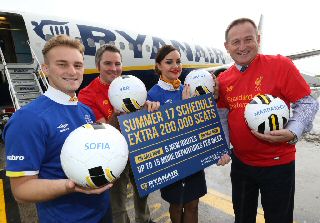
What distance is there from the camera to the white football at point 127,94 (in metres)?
2.80

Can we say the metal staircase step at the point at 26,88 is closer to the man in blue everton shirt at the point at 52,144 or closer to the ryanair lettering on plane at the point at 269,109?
the man in blue everton shirt at the point at 52,144

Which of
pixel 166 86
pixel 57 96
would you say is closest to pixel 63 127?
pixel 57 96

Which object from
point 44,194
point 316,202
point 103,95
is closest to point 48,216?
point 44,194

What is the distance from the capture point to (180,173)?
287cm

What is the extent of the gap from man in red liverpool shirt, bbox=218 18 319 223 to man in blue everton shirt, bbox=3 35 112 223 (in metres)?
1.56

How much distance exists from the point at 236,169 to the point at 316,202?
8.33 feet

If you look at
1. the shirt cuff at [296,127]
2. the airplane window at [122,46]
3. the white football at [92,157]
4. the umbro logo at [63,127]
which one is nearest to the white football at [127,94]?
the umbro logo at [63,127]

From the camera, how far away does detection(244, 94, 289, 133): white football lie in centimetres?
231

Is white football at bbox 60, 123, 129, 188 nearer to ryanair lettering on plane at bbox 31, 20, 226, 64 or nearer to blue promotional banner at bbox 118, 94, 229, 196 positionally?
blue promotional banner at bbox 118, 94, 229, 196

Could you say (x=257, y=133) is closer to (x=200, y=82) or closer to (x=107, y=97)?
(x=200, y=82)

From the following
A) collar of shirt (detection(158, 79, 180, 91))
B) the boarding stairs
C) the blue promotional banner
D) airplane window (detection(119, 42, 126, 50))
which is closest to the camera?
Answer: the blue promotional banner

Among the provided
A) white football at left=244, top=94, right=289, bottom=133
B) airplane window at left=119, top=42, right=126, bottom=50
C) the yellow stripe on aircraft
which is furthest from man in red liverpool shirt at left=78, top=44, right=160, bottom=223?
airplane window at left=119, top=42, right=126, bottom=50

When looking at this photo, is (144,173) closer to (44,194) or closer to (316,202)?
(44,194)

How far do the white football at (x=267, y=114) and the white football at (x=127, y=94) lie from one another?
1167mm
